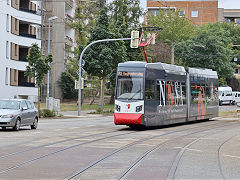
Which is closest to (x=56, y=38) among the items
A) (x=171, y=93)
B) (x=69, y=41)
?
(x=69, y=41)

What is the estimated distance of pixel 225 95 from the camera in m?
73.7

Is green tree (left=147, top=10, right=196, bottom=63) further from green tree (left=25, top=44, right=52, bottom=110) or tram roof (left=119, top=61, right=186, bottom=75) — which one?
tram roof (left=119, top=61, right=186, bottom=75)

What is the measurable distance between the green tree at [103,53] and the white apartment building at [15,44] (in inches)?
385

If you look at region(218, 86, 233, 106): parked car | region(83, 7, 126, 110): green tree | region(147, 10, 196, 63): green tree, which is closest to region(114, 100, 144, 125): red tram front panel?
region(83, 7, 126, 110): green tree

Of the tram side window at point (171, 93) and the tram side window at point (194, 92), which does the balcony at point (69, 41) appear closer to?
the tram side window at point (194, 92)

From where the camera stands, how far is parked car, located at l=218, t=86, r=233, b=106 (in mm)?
72250

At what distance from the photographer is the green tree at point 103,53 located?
4756 cm

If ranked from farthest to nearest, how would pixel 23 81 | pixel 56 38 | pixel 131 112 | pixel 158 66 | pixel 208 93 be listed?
pixel 56 38, pixel 23 81, pixel 208 93, pixel 158 66, pixel 131 112

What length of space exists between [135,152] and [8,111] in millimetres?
10061

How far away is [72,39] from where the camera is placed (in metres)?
77.2

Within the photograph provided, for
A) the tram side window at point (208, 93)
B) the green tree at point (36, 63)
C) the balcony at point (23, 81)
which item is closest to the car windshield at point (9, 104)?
the tram side window at point (208, 93)

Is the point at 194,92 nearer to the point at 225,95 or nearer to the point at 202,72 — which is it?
the point at 202,72

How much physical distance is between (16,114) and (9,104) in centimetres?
123

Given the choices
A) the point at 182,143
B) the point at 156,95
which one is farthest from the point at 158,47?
the point at 182,143
